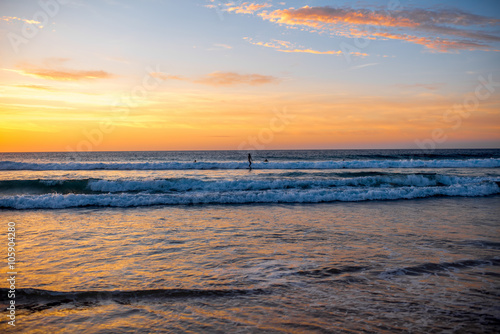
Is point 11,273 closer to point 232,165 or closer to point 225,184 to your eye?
point 225,184

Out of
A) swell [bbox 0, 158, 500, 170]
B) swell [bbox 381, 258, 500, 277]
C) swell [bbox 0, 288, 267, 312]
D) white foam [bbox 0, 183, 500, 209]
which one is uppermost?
swell [bbox 0, 158, 500, 170]

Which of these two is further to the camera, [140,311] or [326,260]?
[326,260]

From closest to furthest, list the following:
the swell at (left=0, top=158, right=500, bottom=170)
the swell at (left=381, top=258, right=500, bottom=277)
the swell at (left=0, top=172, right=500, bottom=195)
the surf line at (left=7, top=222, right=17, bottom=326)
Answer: the surf line at (left=7, top=222, right=17, bottom=326)
the swell at (left=381, top=258, right=500, bottom=277)
the swell at (left=0, top=172, right=500, bottom=195)
the swell at (left=0, top=158, right=500, bottom=170)

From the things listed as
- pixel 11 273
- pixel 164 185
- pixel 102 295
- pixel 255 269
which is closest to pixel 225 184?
pixel 164 185

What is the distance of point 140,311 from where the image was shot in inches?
178

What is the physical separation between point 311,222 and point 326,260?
3967 mm

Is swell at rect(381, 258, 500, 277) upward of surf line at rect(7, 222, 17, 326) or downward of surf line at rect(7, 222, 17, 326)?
downward

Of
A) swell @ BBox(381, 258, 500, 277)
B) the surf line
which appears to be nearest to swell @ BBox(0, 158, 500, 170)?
the surf line

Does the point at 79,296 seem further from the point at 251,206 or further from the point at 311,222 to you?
the point at 251,206

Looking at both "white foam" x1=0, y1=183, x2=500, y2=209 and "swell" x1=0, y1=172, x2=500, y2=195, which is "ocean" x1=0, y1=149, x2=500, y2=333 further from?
"swell" x1=0, y1=172, x2=500, y2=195

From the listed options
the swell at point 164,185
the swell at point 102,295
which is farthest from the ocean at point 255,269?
the swell at point 164,185

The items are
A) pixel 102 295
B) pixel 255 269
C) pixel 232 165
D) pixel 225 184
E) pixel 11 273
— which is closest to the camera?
pixel 102 295

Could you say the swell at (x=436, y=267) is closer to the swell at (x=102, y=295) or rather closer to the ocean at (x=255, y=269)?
the ocean at (x=255, y=269)

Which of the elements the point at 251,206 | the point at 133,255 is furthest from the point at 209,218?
the point at 133,255
